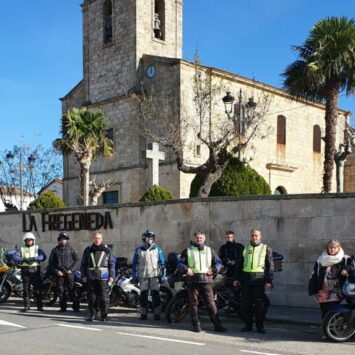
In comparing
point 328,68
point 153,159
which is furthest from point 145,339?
point 328,68

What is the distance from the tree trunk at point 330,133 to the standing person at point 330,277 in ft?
30.3

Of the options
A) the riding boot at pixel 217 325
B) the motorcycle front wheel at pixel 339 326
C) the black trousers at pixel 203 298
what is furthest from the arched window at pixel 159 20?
the motorcycle front wheel at pixel 339 326

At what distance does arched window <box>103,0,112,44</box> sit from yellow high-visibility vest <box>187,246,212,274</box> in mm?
26429

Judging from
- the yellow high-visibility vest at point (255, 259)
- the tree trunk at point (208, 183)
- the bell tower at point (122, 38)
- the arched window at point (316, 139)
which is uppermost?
the bell tower at point (122, 38)

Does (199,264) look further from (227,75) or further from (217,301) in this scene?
(227,75)

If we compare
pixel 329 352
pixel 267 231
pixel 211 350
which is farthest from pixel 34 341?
pixel 267 231

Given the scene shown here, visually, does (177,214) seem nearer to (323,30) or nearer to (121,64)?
(323,30)

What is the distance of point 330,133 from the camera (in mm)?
18469

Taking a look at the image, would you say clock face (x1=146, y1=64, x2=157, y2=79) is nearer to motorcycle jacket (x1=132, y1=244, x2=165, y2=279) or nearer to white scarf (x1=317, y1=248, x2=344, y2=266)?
motorcycle jacket (x1=132, y1=244, x2=165, y2=279)

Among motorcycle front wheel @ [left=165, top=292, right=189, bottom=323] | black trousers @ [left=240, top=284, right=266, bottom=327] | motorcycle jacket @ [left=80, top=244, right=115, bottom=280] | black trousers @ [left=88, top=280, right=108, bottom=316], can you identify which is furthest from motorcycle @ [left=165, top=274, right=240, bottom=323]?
motorcycle jacket @ [left=80, top=244, right=115, bottom=280]

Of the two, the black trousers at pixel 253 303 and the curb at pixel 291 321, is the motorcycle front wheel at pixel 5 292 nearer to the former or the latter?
the curb at pixel 291 321

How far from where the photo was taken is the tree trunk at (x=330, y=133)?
18.1 metres

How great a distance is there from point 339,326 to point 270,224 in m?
4.56

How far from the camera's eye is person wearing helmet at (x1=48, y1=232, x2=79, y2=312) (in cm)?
1220
